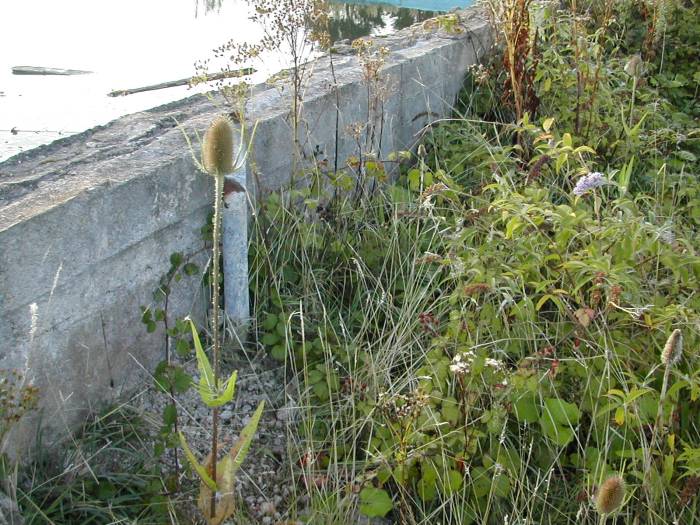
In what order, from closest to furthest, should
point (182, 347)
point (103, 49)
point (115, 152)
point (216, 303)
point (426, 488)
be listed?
point (216, 303) < point (426, 488) < point (182, 347) < point (115, 152) < point (103, 49)

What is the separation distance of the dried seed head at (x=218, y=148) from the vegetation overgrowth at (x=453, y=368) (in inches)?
10.9

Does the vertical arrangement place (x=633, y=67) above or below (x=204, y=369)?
above

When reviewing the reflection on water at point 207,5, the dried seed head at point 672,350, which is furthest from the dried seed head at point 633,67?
the reflection on water at point 207,5

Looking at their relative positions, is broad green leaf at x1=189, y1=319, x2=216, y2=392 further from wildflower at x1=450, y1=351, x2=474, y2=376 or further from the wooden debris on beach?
the wooden debris on beach

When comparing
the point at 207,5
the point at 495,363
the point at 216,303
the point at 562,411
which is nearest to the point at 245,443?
the point at 216,303

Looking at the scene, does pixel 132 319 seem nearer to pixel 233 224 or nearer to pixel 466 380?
pixel 233 224

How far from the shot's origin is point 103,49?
5531 mm

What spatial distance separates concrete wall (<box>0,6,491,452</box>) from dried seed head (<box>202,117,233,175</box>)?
0.48 meters

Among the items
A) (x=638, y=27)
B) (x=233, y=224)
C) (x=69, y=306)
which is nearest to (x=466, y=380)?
(x=233, y=224)

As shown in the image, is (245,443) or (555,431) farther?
(555,431)

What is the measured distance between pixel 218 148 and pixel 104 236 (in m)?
0.68

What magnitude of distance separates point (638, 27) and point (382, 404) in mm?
4187

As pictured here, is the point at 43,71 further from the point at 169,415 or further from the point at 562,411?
the point at 562,411

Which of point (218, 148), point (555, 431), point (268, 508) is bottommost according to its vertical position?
point (268, 508)
